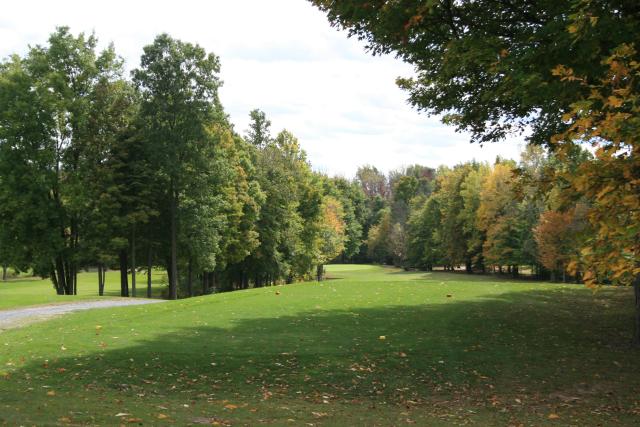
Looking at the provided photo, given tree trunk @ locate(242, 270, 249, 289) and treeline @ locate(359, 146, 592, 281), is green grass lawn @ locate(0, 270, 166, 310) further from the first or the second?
treeline @ locate(359, 146, 592, 281)

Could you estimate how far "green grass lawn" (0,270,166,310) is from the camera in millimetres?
23222

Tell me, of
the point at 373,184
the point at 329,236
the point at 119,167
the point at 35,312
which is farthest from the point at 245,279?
the point at 373,184

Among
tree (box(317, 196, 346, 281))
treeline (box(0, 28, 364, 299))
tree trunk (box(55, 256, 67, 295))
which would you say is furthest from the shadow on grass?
tree (box(317, 196, 346, 281))

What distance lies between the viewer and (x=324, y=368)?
10555 millimetres

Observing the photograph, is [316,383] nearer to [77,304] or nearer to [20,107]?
[77,304]

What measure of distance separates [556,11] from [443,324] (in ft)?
28.7

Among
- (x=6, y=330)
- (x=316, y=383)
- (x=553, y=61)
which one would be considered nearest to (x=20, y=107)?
(x=6, y=330)

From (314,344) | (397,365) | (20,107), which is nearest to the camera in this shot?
(397,365)

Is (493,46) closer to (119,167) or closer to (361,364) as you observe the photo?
(361,364)

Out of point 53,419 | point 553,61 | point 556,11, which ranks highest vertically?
point 556,11

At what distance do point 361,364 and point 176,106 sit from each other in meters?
25.9

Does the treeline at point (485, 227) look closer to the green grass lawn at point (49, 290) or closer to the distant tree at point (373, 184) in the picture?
the green grass lawn at point (49, 290)

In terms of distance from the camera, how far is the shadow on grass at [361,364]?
9156 millimetres

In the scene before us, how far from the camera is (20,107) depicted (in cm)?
2956
